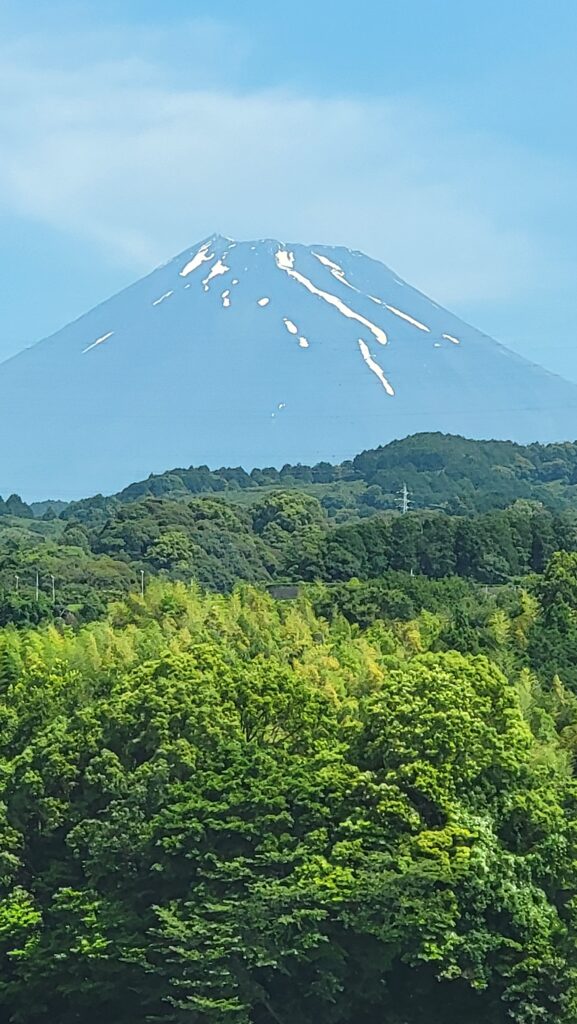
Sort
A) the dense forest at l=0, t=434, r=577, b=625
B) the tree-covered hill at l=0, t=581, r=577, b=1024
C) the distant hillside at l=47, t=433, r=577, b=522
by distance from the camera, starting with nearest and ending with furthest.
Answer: the tree-covered hill at l=0, t=581, r=577, b=1024 → the dense forest at l=0, t=434, r=577, b=625 → the distant hillside at l=47, t=433, r=577, b=522

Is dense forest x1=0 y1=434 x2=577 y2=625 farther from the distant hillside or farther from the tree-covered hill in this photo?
the tree-covered hill

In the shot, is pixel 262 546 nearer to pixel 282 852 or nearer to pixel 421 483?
pixel 421 483

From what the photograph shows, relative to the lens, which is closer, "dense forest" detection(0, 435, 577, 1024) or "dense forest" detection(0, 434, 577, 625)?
"dense forest" detection(0, 435, 577, 1024)

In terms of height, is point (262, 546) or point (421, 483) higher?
point (421, 483)

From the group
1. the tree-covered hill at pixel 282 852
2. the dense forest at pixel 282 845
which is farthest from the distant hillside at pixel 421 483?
the tree-covered hill at pixel 282 852

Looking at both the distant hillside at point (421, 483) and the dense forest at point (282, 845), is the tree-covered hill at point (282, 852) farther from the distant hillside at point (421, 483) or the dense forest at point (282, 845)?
the distant hillside at point (421, 483)

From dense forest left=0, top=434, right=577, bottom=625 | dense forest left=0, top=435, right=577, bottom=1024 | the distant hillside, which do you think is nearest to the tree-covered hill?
dense forest left=0, top=435, right=577, bottom=1024

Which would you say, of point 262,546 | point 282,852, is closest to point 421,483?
point 262,546

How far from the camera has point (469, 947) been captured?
101 ft

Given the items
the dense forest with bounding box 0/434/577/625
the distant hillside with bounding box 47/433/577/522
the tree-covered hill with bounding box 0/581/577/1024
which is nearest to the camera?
the tree-covered hill with bounding box 0/581/577/1024

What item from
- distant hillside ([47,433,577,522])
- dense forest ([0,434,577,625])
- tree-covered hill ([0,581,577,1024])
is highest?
distant hillside ([47,433,577,522])

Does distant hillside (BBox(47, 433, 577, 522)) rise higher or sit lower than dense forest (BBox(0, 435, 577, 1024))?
higher

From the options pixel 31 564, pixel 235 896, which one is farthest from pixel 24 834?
pixel 31 564

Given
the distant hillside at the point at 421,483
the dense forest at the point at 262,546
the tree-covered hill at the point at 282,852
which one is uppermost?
the distant hillside at the point at 421,483
